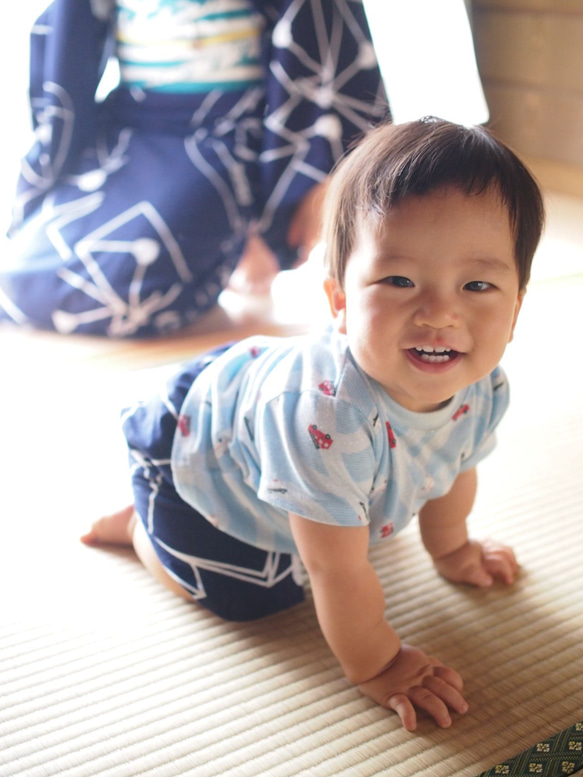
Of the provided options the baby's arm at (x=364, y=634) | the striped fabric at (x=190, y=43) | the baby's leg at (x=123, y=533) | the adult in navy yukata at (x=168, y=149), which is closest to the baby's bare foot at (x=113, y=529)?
the baby's leg at (x=123, y=533)

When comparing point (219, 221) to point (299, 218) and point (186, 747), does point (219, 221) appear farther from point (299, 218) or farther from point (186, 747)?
point (186, 747)

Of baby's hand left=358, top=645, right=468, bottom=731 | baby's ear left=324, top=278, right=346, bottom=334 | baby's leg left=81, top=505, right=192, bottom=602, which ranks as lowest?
baby's hand left=358, top=645, right=468, bottom=731

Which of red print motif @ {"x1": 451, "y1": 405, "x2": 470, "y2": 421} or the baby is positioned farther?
red print motif @ {"x1": 451, "y1": 405, "x2": 470, "y2": 421}

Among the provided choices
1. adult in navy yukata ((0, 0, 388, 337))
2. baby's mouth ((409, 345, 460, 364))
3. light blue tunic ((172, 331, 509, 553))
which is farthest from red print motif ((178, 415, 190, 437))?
adult in navy yukata ((0, 0, 388, 337))

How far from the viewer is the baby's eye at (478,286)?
28.9 inches

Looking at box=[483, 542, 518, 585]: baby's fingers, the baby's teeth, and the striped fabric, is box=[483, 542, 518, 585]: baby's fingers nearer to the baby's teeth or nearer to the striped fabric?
the baby's teeth

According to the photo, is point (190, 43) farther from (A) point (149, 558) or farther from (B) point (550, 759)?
(B) point (550, 759)

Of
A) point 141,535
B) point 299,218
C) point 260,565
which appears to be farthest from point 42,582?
point 299,218

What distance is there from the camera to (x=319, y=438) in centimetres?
75

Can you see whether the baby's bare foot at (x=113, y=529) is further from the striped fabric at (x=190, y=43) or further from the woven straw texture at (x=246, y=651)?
the striped fabric at (x=190, y=43)

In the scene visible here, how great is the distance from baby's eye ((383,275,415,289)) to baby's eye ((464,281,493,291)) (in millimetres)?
49

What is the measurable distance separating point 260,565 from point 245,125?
1127 mm

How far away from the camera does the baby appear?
72 centimetres

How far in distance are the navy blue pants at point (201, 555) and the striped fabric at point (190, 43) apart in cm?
102
